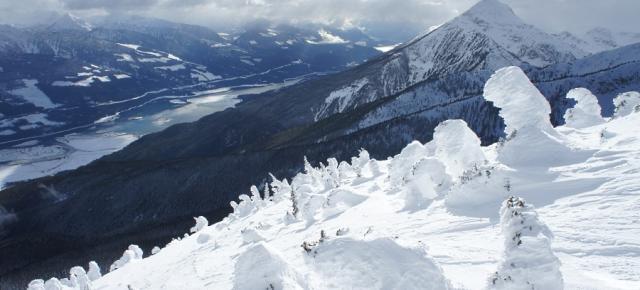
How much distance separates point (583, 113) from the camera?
50.4 m

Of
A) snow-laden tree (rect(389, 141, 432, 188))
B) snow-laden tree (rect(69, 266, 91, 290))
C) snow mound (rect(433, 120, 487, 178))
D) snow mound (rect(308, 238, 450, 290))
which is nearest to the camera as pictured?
snow mound (rect(308, 238, 450, 290))

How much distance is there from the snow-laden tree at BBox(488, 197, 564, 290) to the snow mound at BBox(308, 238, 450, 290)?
2296mm

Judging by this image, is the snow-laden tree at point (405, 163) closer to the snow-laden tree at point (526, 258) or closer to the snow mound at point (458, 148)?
the snow mound at point (458, 148)

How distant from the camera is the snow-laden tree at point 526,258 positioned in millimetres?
14656

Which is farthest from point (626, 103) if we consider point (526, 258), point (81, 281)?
point (81, 281)

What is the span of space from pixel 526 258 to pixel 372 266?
5.74 m

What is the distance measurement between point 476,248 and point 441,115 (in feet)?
559

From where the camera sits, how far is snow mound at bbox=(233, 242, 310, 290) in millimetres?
18219

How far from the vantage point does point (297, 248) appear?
33.1 m

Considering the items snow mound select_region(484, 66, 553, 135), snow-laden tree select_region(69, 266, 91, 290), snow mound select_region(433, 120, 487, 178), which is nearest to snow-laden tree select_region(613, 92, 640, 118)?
snow mound select_region(484, 66, 553, 135)

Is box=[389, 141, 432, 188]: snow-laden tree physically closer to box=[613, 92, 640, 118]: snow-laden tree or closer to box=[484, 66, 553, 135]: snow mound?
box=[484, 66, 553, 135]: snow mound

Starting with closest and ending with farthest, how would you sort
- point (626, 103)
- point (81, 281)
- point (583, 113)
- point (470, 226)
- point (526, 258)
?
point (526, 258), point (470, 226), point (626, 103), point (583, 113), point (81, 281)

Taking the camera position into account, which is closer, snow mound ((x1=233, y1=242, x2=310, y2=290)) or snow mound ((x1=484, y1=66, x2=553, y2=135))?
snow mound ((x1=233, y1=242, x2=310, y2=290))

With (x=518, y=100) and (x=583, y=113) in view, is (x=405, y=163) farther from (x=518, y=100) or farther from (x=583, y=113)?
(x=583, y=113)
